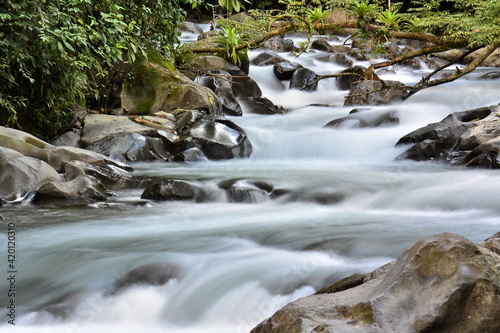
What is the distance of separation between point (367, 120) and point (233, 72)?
3344 mm

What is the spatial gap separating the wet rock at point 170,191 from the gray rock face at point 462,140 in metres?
3.33

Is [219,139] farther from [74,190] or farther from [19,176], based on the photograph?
[19,176]

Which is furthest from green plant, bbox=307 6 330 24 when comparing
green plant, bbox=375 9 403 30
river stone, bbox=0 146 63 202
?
river stone, bbox=0 146 63 202

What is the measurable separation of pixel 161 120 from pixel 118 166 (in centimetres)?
221

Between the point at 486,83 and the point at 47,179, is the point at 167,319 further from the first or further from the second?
the point at 486,83

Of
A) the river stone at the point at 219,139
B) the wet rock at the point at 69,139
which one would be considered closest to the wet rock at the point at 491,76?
the river stone at the point at 219,139

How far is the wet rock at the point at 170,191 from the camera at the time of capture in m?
5.58

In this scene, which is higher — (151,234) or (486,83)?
(486,83)

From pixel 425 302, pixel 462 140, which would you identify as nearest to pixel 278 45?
pixel 462 140

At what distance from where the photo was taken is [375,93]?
1085cm

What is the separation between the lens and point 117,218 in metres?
4.88

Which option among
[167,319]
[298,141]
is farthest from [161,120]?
[167,319]

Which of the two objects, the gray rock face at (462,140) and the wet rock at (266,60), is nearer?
the gray rock face at (462,140)

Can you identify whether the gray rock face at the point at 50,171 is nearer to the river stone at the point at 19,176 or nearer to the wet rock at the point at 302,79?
the river stone at the point at 19,176
